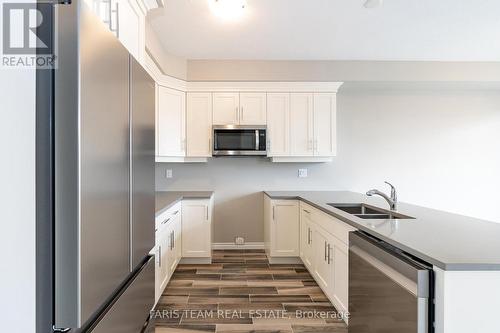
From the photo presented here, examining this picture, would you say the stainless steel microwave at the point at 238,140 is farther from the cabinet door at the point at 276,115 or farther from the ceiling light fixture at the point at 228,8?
the ceiling light fixture at the point at 228,8

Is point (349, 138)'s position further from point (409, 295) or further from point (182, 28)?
point (409, 295)

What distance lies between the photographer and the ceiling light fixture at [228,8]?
2.54 meters

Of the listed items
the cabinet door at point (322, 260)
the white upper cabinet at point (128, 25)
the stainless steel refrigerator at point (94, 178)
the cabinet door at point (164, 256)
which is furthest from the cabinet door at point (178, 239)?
the stainless steel refrigerator at point (94, 178)

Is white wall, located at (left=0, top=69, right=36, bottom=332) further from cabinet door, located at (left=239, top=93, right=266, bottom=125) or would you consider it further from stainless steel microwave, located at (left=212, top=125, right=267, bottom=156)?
cabinet door, located at (left=239, top=93, right=266, bottom=125)

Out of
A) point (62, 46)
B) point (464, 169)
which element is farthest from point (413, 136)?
point (62, 46)

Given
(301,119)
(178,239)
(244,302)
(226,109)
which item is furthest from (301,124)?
(244,302)

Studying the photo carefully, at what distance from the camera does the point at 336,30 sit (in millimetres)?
3131

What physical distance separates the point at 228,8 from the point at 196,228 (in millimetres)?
2414

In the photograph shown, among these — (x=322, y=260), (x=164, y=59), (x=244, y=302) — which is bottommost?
(x=244, y=302)

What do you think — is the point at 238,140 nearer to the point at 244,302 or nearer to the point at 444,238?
the point at 244,302

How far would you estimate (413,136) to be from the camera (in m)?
4.57

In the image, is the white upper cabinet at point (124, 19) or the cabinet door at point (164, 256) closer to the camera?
the white upper cabinet at point (124, 19)

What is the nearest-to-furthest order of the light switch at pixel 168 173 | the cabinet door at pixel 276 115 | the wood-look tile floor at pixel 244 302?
the wood-look tile floor at pixel 244 302 → the cabinet door at pixel 276 115 → the light switch at pixel 168 173

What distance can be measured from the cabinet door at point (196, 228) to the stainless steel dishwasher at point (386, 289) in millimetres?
2160
